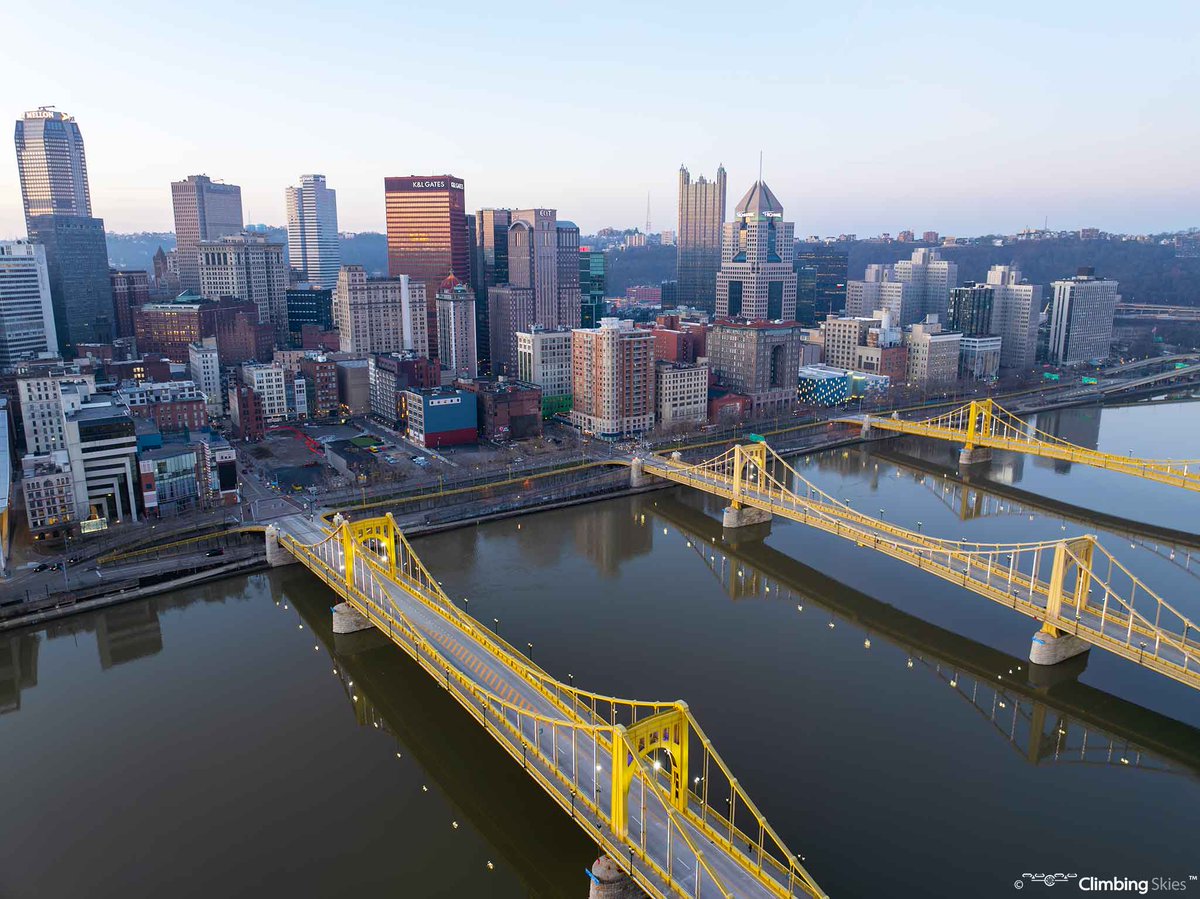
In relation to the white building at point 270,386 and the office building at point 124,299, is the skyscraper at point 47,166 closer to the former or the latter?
the office building at point 124,299

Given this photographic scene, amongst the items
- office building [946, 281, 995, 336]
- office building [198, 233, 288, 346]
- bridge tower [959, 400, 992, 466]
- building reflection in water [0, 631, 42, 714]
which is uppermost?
office building [198, 233, 288, 346]

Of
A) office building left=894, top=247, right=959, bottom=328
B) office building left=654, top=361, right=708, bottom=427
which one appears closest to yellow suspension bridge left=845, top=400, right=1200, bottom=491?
office building left=654, top=361, right=708, bottom=427

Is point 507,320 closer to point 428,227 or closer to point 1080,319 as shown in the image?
point 428,227

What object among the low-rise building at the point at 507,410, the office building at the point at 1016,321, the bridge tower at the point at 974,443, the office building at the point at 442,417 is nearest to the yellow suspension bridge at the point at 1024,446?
the bridge tower at the point at 974,443

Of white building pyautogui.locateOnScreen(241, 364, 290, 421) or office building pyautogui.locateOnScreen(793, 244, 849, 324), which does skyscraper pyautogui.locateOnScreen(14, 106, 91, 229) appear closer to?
white building pyautogui.locateOnScreen(241, 364, 290, 421)

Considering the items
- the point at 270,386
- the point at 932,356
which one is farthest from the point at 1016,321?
the point at 270,386
